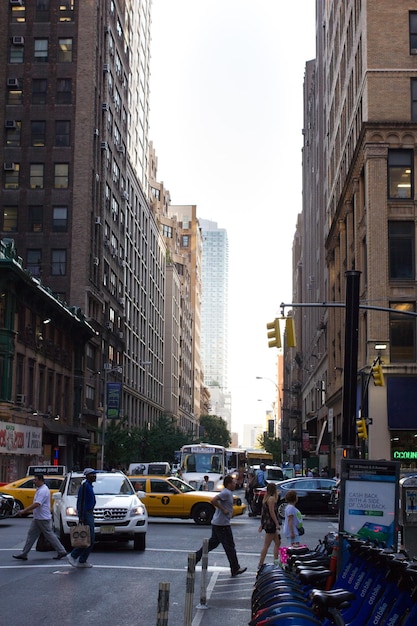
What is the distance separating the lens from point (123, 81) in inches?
3388

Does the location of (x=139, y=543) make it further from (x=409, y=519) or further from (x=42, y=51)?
(x=42, y=51)

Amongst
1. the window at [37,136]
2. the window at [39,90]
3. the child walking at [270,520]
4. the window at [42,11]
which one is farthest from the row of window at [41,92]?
the child walking at [270,520]

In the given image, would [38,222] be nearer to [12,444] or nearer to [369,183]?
[12,444]

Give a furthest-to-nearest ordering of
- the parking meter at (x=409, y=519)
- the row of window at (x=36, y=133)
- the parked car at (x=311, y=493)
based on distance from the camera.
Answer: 1. the row of window at (x=36, y=133)
2. the parked car at (x=311, y=493)
3. the parking meter at (x=409, y=519)

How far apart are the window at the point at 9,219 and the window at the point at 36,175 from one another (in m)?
2.35

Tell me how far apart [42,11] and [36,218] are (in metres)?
16.9

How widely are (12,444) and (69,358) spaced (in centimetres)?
1664

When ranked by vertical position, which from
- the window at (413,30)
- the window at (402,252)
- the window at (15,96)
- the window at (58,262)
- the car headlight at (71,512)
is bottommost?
the car headlight at (71,512)

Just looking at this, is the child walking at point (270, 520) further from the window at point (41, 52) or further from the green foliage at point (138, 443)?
the window at point (41, 52)

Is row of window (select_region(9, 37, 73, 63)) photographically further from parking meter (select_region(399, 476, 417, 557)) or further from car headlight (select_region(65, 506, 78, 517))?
parking meter (select_region(399, 476, 417, 557))

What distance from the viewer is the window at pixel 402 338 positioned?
142 feet

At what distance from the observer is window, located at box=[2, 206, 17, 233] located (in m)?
69.2

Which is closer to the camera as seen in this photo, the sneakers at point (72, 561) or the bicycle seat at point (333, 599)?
the bicycle seat at point (333, 599)

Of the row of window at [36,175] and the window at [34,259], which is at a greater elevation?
the row of window at [36,175]
